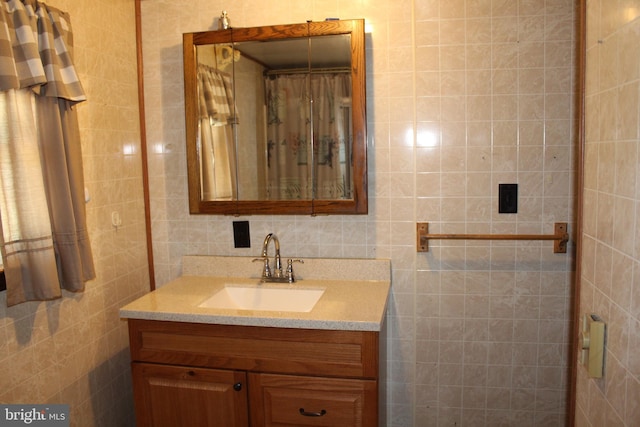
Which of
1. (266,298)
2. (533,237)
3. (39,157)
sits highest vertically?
(39,157)

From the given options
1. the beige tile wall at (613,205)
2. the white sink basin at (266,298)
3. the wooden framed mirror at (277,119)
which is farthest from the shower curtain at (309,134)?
the beige tile wall at (613,205)

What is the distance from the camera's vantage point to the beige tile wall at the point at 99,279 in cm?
158

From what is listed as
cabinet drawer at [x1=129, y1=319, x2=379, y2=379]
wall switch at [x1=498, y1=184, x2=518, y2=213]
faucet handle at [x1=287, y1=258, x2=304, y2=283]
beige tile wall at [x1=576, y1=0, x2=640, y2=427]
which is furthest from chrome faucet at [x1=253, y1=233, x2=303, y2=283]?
beige tile wall at [x1=576, y1=0, x2=640, y2=427]

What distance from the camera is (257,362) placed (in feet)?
5.33

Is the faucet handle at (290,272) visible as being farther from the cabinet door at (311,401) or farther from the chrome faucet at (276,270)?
the cabinet door at (311,401)

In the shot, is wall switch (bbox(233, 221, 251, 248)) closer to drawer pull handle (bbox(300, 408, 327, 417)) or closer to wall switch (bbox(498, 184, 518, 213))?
drawer pull handle (bbox(300, 408, 327, 417))

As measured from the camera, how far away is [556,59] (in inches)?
72.1

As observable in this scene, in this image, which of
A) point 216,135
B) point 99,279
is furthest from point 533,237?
point 99,279

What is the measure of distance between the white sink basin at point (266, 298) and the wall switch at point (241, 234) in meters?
0.21

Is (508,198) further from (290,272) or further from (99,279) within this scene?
(99,279)

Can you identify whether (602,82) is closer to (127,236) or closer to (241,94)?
(241,94)

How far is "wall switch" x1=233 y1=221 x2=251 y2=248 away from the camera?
211cm

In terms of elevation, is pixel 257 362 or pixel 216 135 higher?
pixel 216 135

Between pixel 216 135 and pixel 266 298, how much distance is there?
0.73 metres
